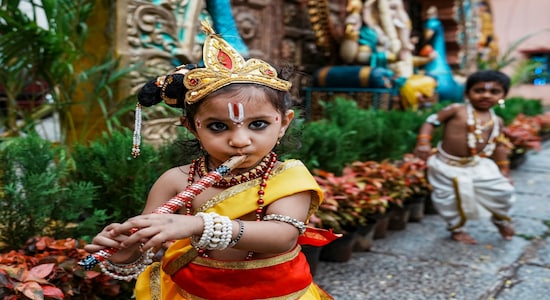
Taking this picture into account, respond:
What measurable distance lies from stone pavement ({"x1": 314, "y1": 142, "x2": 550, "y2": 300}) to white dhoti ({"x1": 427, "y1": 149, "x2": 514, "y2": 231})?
0.21m

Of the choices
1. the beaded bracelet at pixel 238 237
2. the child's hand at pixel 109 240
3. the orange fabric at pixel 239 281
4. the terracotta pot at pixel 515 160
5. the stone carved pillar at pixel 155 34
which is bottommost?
the terracotta pot at pixel 515 160

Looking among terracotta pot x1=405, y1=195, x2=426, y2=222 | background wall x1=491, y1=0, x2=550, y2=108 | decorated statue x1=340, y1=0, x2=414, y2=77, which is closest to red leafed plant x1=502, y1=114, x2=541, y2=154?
decorated statue x1=340, y1=0, x2=414, y2=77

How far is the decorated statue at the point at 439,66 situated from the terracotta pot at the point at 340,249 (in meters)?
5.18

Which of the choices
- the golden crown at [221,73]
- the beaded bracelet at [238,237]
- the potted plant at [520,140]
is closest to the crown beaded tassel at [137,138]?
the golden crown at [221,73]

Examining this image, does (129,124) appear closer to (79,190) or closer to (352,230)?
(79,190)

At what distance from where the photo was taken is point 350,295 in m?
2.86

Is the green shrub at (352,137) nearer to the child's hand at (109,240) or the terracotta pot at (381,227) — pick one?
the terracotta pot at (381,227)

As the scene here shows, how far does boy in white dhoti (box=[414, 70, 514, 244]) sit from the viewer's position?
3.81m

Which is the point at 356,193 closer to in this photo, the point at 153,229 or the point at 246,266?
the point at 246,266

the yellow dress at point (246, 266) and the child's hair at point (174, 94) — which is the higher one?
the child's hair at point (174, 94)

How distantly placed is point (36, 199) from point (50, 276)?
0.51 metres

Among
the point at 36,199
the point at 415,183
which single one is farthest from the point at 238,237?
the point at 415,183

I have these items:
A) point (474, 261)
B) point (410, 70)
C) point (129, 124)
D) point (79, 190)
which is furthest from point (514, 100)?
point (79, 190)

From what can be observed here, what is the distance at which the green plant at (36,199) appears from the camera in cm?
233
